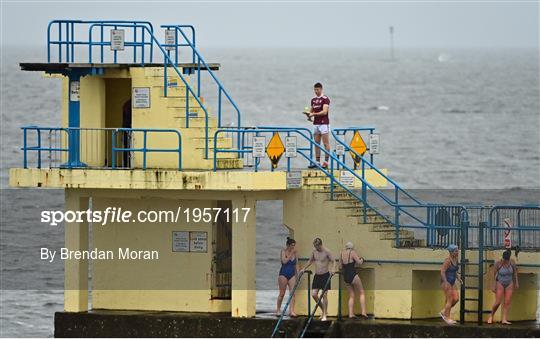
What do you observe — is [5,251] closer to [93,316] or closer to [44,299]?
[44,299]

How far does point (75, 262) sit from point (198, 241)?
2.44m

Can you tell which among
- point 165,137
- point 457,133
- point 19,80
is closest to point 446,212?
point 165,137

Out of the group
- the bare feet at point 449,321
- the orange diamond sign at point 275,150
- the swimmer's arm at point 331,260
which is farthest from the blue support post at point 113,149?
the bare feet at point 449,321

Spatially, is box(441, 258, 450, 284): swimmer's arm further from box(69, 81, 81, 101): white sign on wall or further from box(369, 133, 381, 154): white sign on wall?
box(69, 81, 81, 101): white sign on wall

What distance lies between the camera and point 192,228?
121ft

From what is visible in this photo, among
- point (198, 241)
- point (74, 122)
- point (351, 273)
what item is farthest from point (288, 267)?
point (74, 122)

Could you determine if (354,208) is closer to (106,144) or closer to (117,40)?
(106,144)

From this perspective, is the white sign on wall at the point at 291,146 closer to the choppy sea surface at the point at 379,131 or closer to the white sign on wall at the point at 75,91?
the white sign on wall at the point at 75,91

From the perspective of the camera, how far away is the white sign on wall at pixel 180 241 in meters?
36.8

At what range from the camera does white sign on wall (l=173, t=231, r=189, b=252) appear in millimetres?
36812

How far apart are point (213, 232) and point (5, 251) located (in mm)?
27172

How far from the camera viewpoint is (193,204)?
120 ft

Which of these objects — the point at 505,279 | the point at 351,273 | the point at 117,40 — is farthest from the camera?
the point at 117,40

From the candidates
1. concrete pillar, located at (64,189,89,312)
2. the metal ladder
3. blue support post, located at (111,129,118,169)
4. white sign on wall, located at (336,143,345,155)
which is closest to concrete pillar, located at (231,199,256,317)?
blue support post, located at (111,129,118,169)
